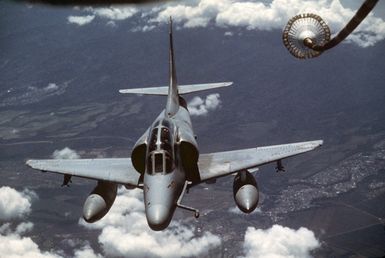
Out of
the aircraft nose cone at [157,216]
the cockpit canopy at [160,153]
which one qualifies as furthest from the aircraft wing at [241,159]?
the aircraft nose cone at [157,216]

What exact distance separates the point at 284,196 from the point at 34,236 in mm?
128338

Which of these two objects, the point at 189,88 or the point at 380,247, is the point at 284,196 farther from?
the point at 189,88

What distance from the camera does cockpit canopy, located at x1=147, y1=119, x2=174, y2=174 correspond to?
13.1 meters

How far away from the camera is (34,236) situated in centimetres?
15825

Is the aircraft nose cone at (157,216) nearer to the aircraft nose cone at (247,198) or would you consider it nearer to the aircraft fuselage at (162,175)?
the aircraft fuselage at (162,175)

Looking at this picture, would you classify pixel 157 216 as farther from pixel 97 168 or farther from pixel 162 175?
pixel 97 168

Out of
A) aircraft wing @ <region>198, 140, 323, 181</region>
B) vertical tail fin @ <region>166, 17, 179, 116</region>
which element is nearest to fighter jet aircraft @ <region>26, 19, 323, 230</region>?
aircraft wing @ <region>198, 140, 323, 181</region>

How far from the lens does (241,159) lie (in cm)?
1709

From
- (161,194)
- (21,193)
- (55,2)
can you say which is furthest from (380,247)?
(21,193)

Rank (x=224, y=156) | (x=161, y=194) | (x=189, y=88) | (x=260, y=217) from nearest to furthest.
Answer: (x=161, y=194)
(x=224, y=156)
(x=189, y=88)
(x=260, y=217)

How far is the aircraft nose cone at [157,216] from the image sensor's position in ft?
38.1

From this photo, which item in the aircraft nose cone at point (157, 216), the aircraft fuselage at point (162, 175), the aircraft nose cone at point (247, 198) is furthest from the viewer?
the aircraft nose cone at point (247, 198)

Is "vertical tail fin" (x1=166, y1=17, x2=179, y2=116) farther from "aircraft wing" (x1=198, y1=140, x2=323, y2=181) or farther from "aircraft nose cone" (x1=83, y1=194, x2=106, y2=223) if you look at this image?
"aircraft nose cone" (x1=83, y1=194, x2=106, y2=223)

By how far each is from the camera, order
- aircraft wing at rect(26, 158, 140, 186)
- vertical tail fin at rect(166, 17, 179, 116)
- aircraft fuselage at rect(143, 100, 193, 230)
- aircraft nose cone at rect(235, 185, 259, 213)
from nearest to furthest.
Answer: aircraft fuselage at rect(143, 100, 193, 230)
aircraft nose cone at rect(235, 185, 259, 213)
aircraft wing at rect(26, 158, 140, 186)
vertical tail fin at rect(166, 17, 179, 116)
